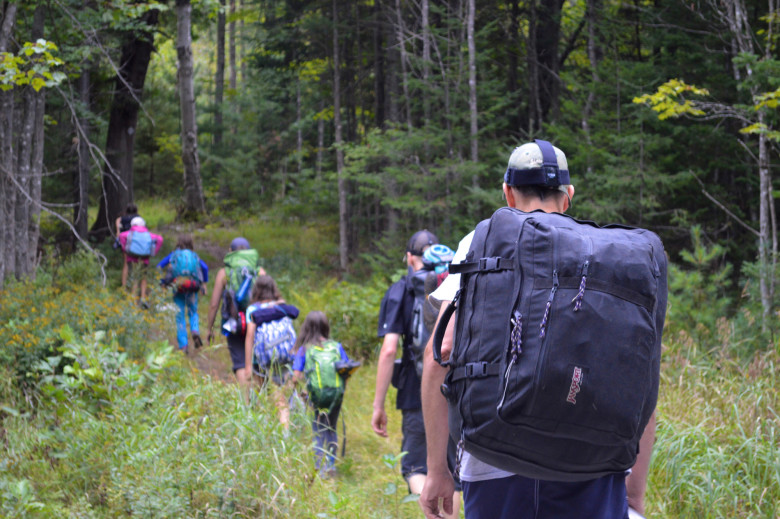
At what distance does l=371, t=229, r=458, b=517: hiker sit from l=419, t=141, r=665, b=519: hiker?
2.05 metres

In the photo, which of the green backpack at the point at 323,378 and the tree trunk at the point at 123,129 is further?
the tree trunk at the point at 123,129

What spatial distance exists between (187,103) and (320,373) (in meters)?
14.9

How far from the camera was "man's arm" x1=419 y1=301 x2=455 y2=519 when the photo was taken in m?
2.51

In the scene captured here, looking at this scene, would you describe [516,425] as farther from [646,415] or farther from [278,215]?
[278,215]

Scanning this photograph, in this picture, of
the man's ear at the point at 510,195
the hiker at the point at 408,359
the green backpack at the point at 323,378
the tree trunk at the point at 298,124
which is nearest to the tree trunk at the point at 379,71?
the tree trunk at the point at 298,124

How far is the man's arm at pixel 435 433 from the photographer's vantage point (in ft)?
8.23

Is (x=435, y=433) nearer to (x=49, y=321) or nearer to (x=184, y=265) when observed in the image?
(x=49, y=321)

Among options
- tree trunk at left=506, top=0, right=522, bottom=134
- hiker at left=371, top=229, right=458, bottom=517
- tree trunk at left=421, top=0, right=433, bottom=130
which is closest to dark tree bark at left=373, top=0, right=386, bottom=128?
tree trunk at left=506, top=0, right=522, bottom=134

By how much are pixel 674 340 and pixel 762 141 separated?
9.56 ft

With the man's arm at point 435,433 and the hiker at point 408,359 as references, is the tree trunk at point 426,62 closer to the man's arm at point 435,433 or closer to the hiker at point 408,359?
the hiker at point 408,359

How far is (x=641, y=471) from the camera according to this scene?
2471 mm

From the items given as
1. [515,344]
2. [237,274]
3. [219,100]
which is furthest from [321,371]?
[219,100]

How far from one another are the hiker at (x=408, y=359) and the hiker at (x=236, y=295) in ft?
9.31

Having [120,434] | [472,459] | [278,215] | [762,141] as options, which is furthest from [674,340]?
[278,215]
